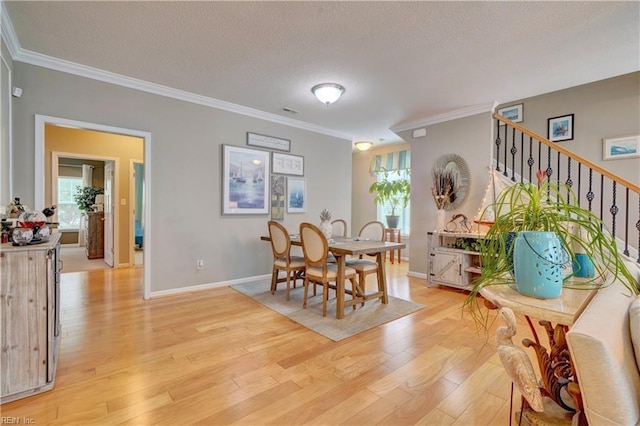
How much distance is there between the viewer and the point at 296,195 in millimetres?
5059

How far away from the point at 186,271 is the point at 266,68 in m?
2.72

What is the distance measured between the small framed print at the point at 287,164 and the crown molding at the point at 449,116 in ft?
5.90

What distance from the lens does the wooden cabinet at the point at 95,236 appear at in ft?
20.4

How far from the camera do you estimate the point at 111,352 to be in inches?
90.7

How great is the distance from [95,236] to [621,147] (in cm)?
877

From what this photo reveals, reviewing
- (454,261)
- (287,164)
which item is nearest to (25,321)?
(287,164)

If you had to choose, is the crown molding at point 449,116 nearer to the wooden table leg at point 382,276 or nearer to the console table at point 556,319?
the wooden table leg at point 382,276

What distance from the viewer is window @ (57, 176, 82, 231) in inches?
338

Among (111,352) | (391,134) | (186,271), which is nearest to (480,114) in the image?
(391,134)

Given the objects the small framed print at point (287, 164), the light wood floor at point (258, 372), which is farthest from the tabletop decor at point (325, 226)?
the small framed print at point (287, 164)

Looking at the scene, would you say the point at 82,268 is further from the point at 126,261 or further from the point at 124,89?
the point at 124,89

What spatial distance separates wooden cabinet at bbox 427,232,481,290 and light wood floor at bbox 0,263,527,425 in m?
0.90

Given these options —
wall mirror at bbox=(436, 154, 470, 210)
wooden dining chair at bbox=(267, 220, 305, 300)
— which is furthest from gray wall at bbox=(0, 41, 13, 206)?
wall mirror at bbox=(436, 154, 470, 210)

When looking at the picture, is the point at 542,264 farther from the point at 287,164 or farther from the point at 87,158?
the point at 87,158
